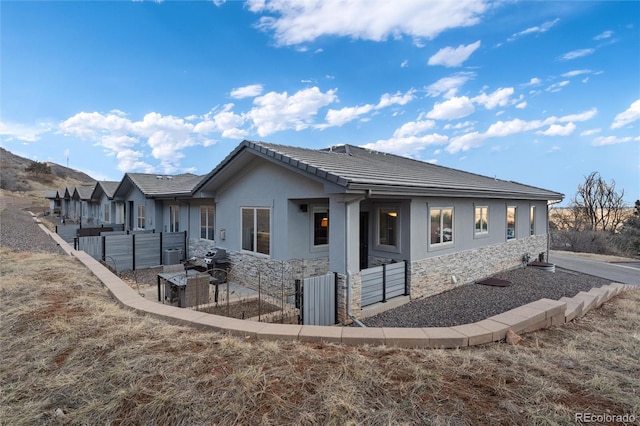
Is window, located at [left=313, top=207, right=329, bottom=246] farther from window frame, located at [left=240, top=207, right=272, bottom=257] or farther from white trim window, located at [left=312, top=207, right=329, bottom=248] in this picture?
window frame, located at [left=240, top=207, right=272, bottom=257]

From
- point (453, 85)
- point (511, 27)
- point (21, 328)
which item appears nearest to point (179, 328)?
point (21, 328)

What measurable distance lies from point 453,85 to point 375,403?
17.0 metres

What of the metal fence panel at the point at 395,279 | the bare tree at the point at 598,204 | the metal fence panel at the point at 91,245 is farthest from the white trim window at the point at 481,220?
the bare tree at the point at 598,204

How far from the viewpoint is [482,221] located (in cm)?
1084

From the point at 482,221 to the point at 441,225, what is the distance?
2.79 meters

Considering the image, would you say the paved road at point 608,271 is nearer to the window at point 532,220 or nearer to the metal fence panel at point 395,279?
the window at point 532,220

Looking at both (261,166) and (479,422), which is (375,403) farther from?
(261,166)

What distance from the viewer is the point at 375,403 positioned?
262 centimetres

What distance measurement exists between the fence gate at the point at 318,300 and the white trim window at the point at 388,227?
261 centimetres

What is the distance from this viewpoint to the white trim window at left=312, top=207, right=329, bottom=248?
8.73m

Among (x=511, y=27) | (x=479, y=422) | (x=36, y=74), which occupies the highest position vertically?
(x=511, y=27)

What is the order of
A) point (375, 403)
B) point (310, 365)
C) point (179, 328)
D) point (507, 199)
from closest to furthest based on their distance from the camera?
point (375, 403), point (310, 365), point (179, 328), point (507, 199)

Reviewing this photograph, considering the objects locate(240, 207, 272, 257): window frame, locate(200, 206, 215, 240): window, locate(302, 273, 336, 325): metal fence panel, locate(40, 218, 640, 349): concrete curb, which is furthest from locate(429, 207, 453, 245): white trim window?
locate(200, 206, 215, 240): window

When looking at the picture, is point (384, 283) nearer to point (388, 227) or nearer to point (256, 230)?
point (388, 227)
